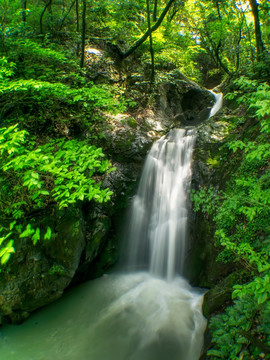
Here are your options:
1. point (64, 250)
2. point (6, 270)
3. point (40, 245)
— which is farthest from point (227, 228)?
point (6, 270)

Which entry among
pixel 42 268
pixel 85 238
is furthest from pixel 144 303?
pixel 42 268

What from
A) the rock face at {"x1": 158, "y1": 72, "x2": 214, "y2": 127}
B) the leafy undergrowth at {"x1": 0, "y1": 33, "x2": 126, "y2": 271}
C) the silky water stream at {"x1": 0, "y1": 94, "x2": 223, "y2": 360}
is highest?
the rock face at {"x1": 158, "y1": 72, "x2": 214, "y2": 127}

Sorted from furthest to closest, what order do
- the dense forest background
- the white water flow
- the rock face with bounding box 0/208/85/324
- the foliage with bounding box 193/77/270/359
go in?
1. the rock face with bounding box 0/208/85/324
2. the white water flow
3. the dense forest background
4. the foliage with bounding box 193/77/270/359

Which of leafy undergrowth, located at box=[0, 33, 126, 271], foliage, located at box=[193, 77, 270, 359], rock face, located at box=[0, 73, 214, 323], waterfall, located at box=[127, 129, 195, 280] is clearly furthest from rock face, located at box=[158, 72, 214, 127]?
foliage, located at box=[193, 77, 270, 359]

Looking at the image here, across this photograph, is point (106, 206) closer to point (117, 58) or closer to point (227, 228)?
point (227, 228)

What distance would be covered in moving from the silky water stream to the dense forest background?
105 cm

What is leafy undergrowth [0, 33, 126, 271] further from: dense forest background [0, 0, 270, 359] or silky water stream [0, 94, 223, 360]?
silky water stream [0, 94, 223, 360]

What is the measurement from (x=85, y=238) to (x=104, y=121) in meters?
3.63

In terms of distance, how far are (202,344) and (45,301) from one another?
10.5ft

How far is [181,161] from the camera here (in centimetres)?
648

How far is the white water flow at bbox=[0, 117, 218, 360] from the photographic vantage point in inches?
143

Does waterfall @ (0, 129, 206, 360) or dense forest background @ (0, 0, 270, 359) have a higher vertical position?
dense forest background @ (0, 0, 270, 359)

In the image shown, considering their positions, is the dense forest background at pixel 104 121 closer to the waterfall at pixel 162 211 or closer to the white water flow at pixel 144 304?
the waterfall at pixel 162 211

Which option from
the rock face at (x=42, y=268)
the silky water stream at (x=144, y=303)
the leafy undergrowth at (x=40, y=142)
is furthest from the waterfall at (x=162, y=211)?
the rock face at (x=42, y=268)
